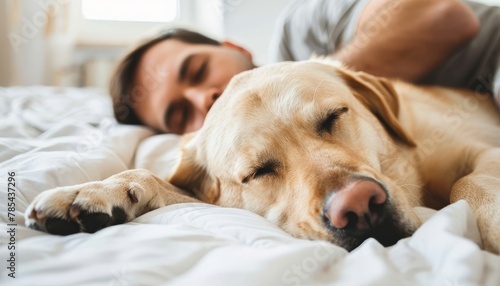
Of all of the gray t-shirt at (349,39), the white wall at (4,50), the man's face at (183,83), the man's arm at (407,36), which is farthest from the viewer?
the white wall at (4,50)

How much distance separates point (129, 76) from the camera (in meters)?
3.09

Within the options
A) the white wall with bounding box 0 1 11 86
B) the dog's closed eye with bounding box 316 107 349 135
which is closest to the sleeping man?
the dog's closed eye with bounding box 316 107 349 135

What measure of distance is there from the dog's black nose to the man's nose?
1.33 m

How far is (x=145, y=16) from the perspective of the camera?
709 centimetres

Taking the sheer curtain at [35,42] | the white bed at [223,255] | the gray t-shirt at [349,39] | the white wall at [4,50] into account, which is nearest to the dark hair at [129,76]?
the gray t-shirt at [349,39]

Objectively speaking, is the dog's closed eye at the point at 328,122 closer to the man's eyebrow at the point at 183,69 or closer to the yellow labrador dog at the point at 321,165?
the yellow labrador dog at the point at 321,165

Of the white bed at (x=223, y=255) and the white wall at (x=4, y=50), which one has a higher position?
the white bed at (x=223, y=255)

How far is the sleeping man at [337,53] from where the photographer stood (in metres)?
2.30

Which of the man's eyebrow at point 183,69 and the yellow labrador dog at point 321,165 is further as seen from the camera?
the man's eyebrow at point 183,69

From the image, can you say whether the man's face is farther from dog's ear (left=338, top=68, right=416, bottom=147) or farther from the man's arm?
dog's ear (left=338, top=68, right=416, bottom=147)

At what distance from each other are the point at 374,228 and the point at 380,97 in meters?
0.80

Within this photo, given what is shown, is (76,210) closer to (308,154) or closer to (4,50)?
(308,154)

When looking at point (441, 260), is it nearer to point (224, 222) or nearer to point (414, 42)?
point (224, 222)

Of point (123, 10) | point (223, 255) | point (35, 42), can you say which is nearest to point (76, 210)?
point (223, 255)
